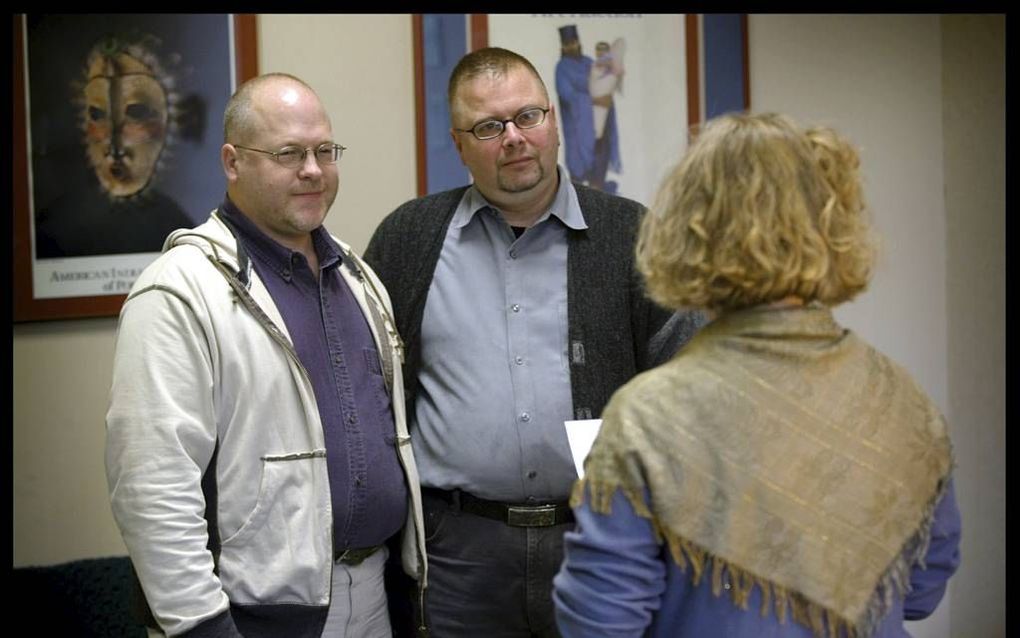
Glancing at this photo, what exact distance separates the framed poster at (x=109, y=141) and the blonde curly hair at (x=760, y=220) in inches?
66.4

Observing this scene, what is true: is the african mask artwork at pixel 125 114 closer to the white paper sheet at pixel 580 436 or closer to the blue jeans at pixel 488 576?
the blue jeans at pixel 488 576

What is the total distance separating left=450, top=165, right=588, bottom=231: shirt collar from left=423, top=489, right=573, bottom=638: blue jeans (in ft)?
1.79

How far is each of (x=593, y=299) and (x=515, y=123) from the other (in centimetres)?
36

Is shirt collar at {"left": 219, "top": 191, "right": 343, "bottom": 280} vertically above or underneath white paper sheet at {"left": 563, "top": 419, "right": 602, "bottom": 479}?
above

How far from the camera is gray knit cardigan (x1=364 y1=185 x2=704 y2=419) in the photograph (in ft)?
6.64

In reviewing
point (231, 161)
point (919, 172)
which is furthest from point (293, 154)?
point (919, 172)

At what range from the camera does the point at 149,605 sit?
5.43 feet

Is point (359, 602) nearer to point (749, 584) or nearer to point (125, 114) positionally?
point (749, 584)

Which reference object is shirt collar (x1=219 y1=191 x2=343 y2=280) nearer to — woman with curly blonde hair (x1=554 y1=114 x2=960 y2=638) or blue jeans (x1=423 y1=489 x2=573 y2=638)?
blue jeans (x1=423 y1=489 x2=573 y2=638)

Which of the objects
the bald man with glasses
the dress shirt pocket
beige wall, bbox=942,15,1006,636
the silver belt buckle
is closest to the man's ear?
the bald man with glasses

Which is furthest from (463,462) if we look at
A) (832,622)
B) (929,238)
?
(929,238)

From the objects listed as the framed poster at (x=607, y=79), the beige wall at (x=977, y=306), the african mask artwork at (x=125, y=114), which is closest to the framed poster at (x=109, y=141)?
the african mask artwork at (x=125, y=114)

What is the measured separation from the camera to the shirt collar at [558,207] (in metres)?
2.10

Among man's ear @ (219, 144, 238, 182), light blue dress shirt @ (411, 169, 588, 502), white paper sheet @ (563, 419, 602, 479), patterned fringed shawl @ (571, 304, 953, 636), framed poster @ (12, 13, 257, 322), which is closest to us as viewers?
patterned fringed shawl @ (571, 304, 953, 636)
